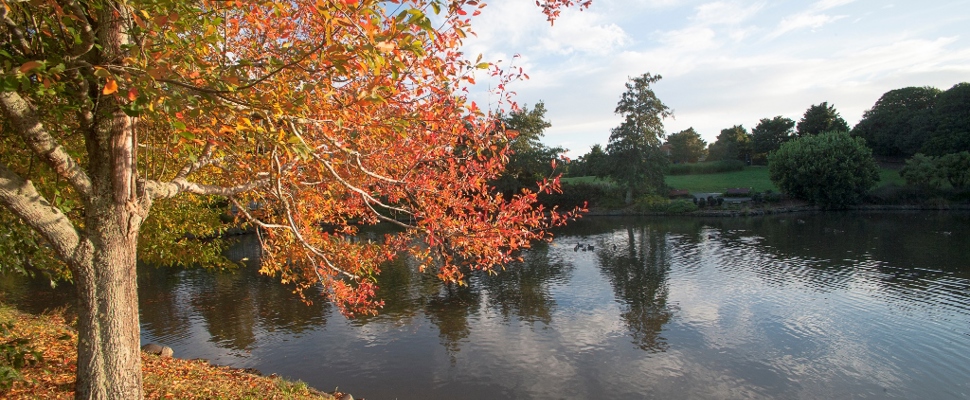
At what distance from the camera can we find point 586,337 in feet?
54.9

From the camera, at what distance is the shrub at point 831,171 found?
54469 millimetres

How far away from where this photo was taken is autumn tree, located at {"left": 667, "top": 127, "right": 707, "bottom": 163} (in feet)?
312

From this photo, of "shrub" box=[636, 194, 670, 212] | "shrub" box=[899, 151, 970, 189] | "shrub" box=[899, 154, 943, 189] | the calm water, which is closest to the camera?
the calm water

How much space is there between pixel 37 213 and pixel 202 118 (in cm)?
189

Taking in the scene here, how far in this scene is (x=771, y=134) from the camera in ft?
277

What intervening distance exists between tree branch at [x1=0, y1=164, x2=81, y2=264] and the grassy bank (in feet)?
11.3

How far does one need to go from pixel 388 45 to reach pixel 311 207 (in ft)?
17.0

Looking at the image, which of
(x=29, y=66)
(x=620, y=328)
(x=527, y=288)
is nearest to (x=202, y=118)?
(x=29, y=66)

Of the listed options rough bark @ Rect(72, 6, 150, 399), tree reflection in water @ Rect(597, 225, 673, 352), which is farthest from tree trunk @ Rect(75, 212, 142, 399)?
tree reflection in water @ Rect(597, 225, 673, 352)

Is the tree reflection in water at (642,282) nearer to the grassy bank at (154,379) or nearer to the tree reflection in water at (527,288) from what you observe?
the tree reflection in water at (527,288)

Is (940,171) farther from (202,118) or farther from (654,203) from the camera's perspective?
(202,118)

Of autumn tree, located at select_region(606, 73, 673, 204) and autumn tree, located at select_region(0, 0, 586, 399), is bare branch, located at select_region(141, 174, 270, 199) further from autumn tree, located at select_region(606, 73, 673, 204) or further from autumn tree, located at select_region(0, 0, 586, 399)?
autumn tree, located at select_region(606, 73, 673, 204)

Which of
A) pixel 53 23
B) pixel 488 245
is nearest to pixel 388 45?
pixel 488 245

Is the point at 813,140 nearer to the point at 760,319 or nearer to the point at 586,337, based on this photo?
the point at 760,319
